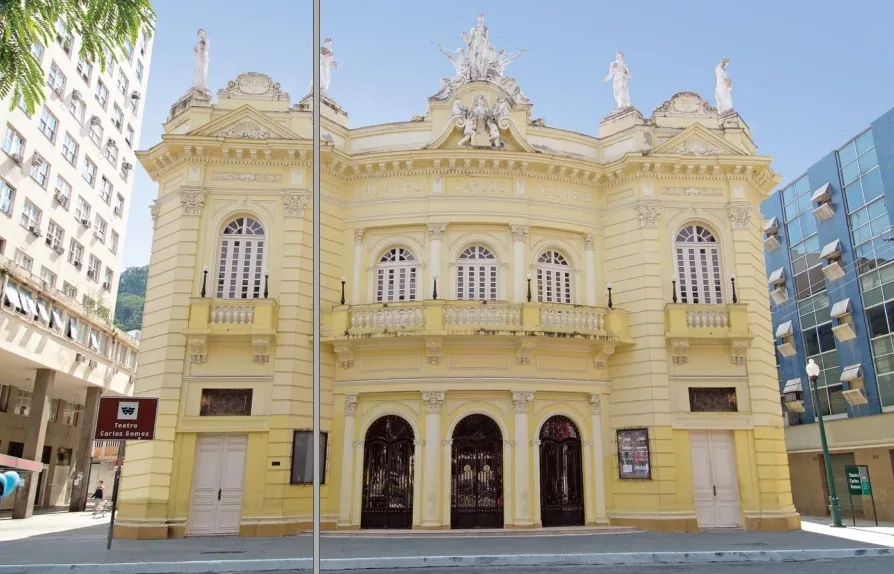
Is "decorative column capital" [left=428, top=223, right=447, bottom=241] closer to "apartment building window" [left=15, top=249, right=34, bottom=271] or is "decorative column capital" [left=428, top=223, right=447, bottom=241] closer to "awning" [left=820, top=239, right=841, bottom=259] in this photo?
"apartment building window" [left=15, top=249, right=34, bottom=271]

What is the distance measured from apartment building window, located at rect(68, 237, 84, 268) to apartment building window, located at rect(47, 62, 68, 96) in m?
7.62

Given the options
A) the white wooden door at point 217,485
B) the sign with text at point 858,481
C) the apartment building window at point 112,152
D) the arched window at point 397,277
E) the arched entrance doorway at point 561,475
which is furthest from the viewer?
the apartment building window at point 112,152

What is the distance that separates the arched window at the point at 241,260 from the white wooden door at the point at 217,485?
4277 mm

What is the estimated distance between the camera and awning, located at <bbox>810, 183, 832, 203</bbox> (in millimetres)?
33906

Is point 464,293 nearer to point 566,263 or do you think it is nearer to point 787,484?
point 566,263

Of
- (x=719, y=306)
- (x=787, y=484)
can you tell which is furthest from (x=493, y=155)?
(x=787, y=484)

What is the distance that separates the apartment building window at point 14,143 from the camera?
3017 centimetres

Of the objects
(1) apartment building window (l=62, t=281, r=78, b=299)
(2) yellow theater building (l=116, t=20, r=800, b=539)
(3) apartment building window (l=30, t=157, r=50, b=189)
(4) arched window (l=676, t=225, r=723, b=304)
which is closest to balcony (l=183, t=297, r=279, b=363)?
(2) yellow theater building (l=116, t=20, r=800, b=539)

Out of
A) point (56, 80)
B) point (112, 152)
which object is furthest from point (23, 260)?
point (112, 152)

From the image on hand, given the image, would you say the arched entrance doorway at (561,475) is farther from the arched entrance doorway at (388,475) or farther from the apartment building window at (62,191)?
the apartment building window at (62,191)

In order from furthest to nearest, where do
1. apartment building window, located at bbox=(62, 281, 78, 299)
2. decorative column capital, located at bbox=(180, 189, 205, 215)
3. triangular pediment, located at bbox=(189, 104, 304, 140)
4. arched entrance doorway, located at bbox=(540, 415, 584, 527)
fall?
apartment building window, located at bbox=(62, 281, 78, 299), triangular pediment, located at bbox=(189, 104, 304, 140), decorative column capital, located at bbox=(180, 189, 205, 215), arched entrance doorway, located at bbox=(540, 415, 584, 527)

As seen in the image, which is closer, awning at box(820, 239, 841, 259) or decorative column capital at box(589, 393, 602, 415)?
decorative column capital at box(589, 393, 602, 415)

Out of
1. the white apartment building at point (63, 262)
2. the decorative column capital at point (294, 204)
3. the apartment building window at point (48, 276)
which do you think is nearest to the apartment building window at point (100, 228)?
the white apartment building at point (63, 262)

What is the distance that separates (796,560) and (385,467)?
417 inches
